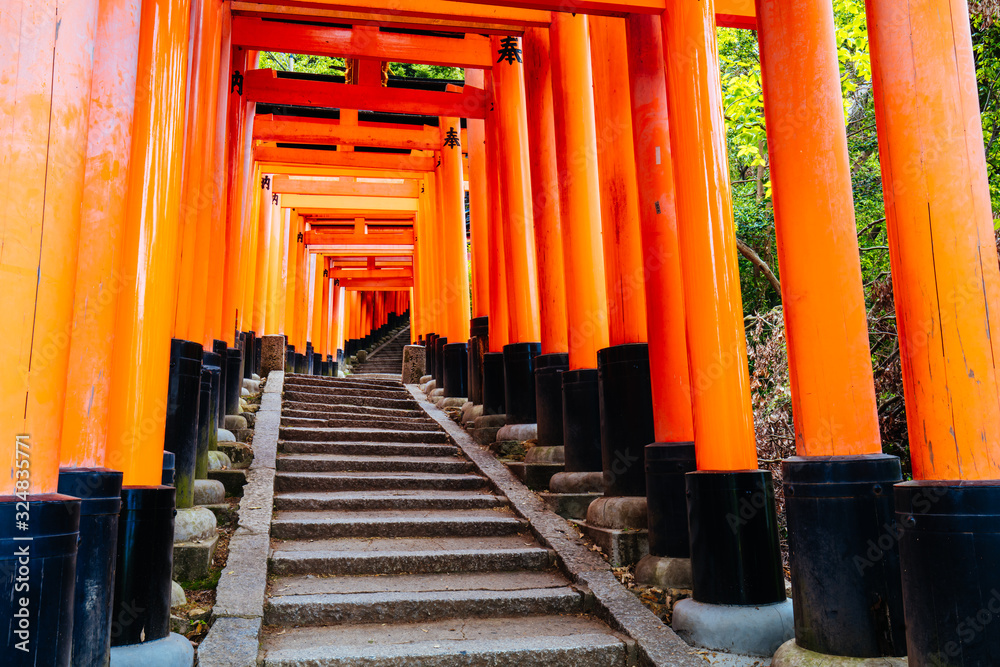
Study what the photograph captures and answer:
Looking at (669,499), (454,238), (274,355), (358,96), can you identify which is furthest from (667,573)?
(274,355)

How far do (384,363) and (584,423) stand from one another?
20193 millimetres

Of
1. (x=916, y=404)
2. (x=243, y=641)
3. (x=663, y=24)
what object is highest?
(x=663, y=24)

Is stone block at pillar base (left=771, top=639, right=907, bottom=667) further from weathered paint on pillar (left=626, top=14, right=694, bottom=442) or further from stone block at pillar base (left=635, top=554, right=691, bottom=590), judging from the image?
weathered paint on pillar (left=626, top=14, right=694, bottom=442)

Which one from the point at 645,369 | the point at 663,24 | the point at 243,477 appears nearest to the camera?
the point at 663,24

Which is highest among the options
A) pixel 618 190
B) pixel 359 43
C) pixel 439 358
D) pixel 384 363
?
pixel 359 43

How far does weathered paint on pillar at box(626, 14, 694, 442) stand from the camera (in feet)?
13.5

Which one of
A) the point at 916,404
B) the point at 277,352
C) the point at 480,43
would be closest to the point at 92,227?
the point at 916,404

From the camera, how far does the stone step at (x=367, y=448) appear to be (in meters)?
6.50

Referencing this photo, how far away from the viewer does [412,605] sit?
379cm

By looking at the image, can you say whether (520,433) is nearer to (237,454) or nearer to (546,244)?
(546,244)

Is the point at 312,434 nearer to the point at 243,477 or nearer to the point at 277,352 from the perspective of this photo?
the point at 243,477

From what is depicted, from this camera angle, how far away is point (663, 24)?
4043 millimetres

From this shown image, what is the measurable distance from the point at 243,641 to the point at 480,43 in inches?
275

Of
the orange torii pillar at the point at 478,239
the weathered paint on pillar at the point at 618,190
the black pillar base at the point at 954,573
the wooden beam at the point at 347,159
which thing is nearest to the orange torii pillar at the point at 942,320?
the black pillar base at the point at 954,573
